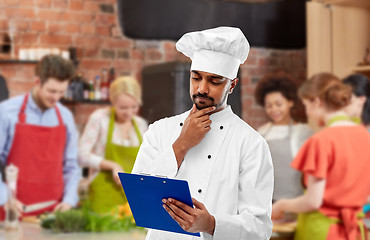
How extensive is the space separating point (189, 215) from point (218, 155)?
0.58 ft

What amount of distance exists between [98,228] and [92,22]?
2206 millimetres

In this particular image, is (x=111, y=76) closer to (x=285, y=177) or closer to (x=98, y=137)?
(x=98, y=137)

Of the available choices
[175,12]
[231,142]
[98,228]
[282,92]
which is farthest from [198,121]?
[282,92]

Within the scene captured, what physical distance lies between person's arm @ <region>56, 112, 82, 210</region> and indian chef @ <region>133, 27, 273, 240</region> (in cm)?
204

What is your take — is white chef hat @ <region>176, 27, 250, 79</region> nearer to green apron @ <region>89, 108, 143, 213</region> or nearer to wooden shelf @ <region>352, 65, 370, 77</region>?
green apron @ <region>89, 108, 143, 213</region>

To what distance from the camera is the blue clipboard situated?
3.31ft

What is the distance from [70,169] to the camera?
3.45m

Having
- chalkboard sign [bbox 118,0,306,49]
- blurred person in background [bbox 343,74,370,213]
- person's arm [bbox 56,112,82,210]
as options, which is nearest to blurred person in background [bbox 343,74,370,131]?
blurred person in background [bbox 343,74,370,213]

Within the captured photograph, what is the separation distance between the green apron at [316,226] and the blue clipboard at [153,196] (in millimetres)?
1644

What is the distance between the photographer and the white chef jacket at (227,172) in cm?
112

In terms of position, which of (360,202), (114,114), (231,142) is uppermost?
(231,142)

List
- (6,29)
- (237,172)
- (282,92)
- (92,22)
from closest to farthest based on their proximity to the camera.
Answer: (237,172) < (282,92) < (6,29) < (92,22)

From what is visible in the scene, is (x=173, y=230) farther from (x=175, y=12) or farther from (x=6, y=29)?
(x=6, y=29)

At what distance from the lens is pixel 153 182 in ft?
3.38
